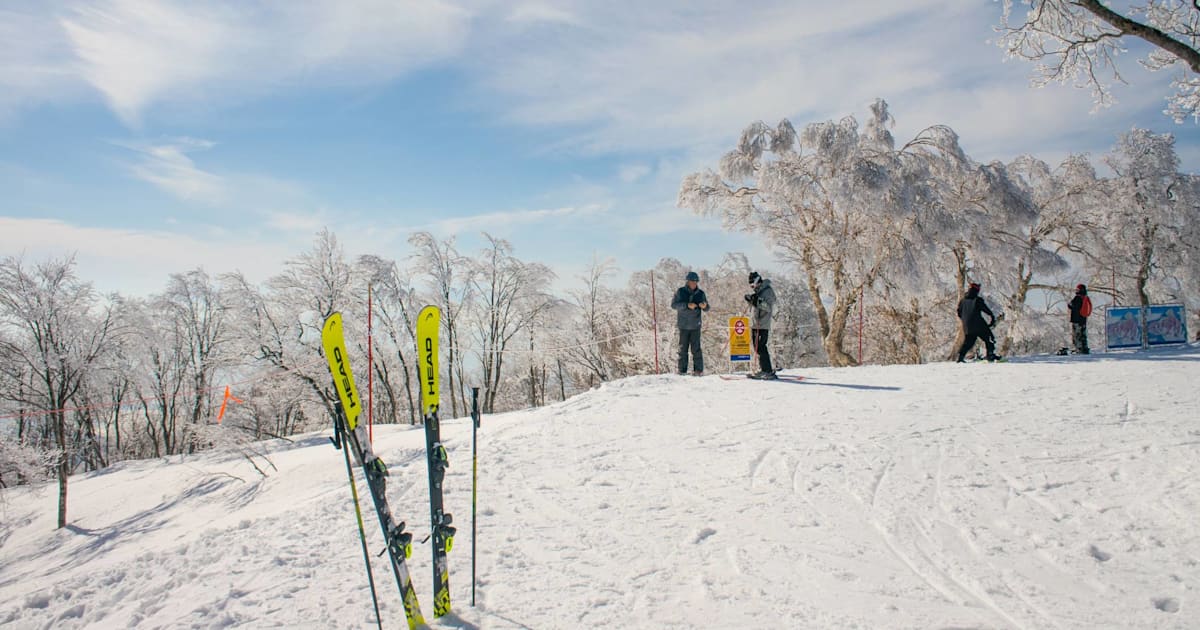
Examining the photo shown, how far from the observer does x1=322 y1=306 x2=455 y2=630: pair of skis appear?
147 inches

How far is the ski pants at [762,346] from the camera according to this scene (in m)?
11.6

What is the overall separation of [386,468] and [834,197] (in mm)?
17486

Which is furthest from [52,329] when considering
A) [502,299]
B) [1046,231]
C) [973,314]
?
[1046,231]

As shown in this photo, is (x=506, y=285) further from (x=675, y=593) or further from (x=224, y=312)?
(x=675, y=593)

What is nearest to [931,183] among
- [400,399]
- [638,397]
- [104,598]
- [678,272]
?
[638,397]

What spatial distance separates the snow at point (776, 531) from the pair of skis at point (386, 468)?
12.0 inches

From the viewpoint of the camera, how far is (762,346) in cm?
1178

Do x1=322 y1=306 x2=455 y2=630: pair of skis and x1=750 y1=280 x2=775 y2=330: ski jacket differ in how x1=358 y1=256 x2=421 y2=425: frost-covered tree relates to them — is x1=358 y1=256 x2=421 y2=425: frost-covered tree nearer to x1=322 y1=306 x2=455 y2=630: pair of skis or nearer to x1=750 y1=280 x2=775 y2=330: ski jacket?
x1=750 y1=280 x2=775 y2=330: ski jacket

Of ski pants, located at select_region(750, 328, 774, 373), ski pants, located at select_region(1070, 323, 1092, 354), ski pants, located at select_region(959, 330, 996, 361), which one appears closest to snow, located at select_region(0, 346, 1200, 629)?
ski pants, located at select_region(750, 328, 774, 373)

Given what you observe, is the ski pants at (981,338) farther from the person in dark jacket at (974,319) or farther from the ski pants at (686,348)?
the ski pants at (686,348)

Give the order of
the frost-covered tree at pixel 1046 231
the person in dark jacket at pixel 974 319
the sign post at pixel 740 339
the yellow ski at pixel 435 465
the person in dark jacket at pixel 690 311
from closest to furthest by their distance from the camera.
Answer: the yellow ski at pixel 435 465 < the person in dark jacket at pixel 690 311 < the sign post at pixel 740 339 < the person in dark jacket at pixel 974 319 < the frost-covered tree at pixel 1046 231

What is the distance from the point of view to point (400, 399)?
5316 centimetres

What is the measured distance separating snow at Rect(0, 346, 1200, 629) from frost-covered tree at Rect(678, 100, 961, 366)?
34.7 feet

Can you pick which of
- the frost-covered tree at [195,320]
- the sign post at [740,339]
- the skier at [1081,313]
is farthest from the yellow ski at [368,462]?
the frost-covered tree at [195,320]
